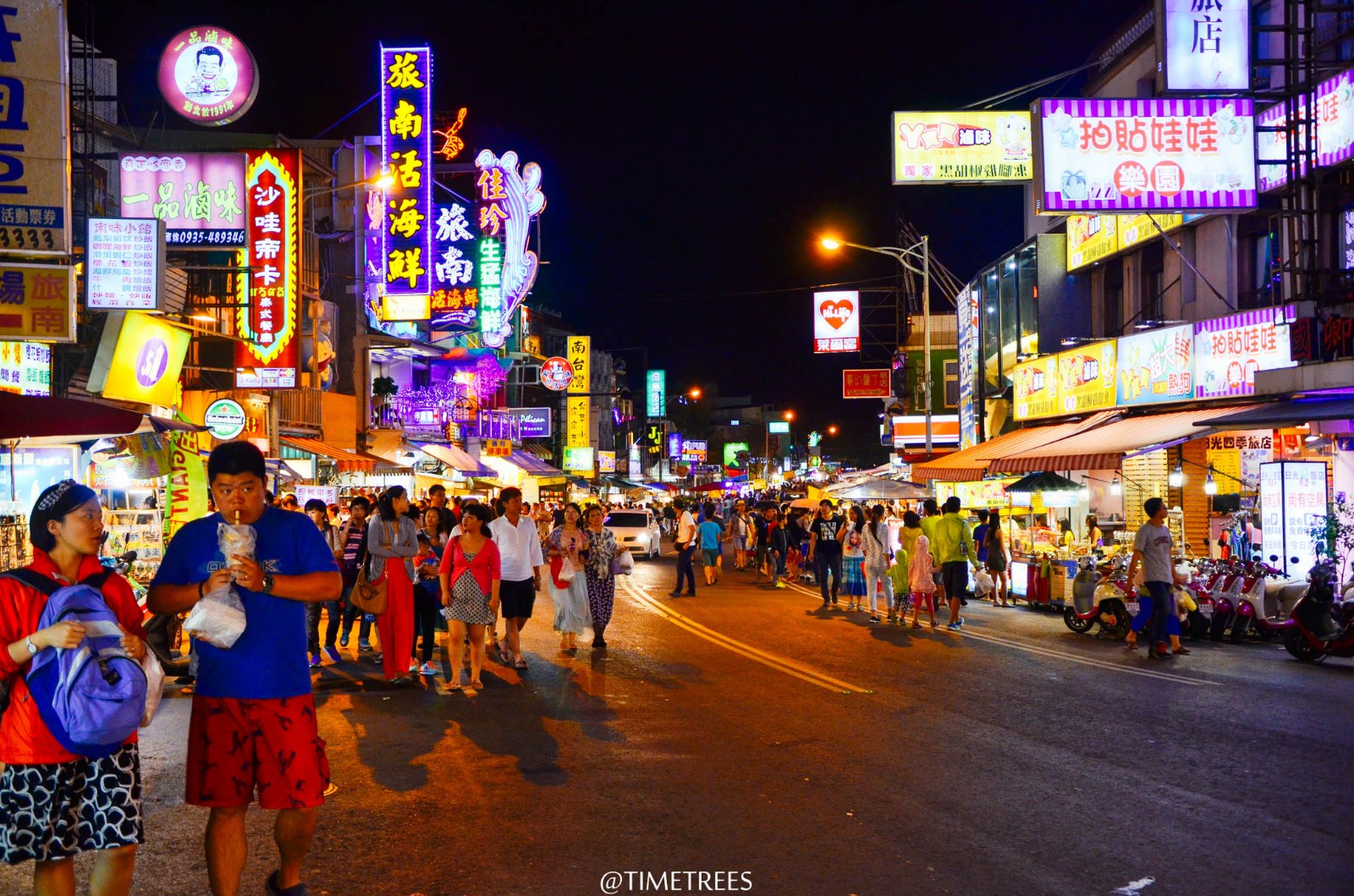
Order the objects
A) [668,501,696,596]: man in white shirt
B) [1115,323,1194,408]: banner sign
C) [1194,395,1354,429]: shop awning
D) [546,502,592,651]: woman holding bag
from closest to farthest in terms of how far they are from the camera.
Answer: [546,502,592,651]: woman holding bag < [1194,395,1354,429]: shop awning < [1115,323,1194,408]: banner sign < [668,501,696,596]: man in white shirt

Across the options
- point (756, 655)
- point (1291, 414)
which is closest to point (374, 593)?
point (756, 655)

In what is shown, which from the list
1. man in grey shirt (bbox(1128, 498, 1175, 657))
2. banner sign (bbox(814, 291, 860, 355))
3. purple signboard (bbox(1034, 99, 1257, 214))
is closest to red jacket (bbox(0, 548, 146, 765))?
man in grey shirt (bbox(1128, 498, 1175, 657))

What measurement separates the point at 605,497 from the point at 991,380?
39576mm

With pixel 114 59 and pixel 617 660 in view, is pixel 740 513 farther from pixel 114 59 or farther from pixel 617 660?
pixel 617 660

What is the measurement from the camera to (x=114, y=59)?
82.9 feet

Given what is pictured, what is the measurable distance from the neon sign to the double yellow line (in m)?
17.5

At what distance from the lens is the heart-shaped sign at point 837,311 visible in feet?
153

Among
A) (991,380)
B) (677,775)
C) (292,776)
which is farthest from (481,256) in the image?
(292,776)

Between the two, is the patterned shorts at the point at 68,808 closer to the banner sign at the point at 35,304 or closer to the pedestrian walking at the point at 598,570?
the banner sign at the point at 35,304

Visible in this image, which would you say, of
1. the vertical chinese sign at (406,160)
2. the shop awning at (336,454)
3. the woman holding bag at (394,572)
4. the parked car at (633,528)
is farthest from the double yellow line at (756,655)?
the vertical chinese sign at (406,160)

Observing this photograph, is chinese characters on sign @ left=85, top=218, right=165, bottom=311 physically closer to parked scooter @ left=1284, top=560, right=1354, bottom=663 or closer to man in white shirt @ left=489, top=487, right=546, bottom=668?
man in white shirt @ left=489, top=487, right=546, bottom=668

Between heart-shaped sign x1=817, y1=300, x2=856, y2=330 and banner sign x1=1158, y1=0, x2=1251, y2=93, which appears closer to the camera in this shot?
banner sign x1=1158, y1=0, x2=1251, y2=93

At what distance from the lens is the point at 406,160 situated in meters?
33.1

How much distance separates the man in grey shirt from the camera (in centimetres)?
1327
